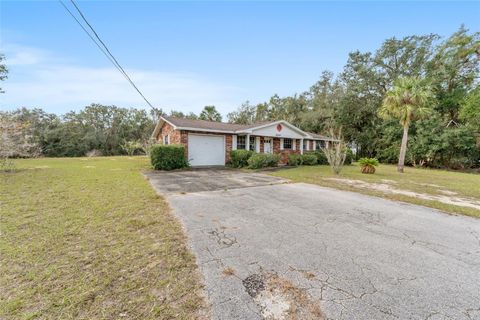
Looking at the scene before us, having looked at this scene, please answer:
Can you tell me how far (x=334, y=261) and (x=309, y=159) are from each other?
47.4 feet

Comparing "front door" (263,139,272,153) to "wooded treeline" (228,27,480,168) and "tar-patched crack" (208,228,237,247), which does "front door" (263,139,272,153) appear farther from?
"wooded treeline" (228,27,480,168)

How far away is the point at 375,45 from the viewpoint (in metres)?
23.2

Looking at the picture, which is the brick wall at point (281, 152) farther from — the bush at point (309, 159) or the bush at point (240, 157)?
the bush at point (240, 157)

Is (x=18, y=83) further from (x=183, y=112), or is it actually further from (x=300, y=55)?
(x=183, y=112)

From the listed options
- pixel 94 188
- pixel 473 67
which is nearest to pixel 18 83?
pixel 94 188

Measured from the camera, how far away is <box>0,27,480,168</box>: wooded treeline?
1844 cm

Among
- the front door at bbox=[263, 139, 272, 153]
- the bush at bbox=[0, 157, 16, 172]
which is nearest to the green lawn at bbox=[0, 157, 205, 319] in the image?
the bush at bbox=[0, 157, 16, 172]

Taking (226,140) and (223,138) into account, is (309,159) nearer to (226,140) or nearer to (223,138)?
(226,140)

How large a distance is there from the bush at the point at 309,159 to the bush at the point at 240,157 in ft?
17.4

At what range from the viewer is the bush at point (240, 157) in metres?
13.1

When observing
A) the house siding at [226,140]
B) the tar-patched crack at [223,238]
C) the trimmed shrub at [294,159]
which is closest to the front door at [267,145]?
the house siding at [226,140]

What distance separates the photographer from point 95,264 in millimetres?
2430

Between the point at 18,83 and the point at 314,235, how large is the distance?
1748cm

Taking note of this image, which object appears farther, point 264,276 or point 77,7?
point 77,7
